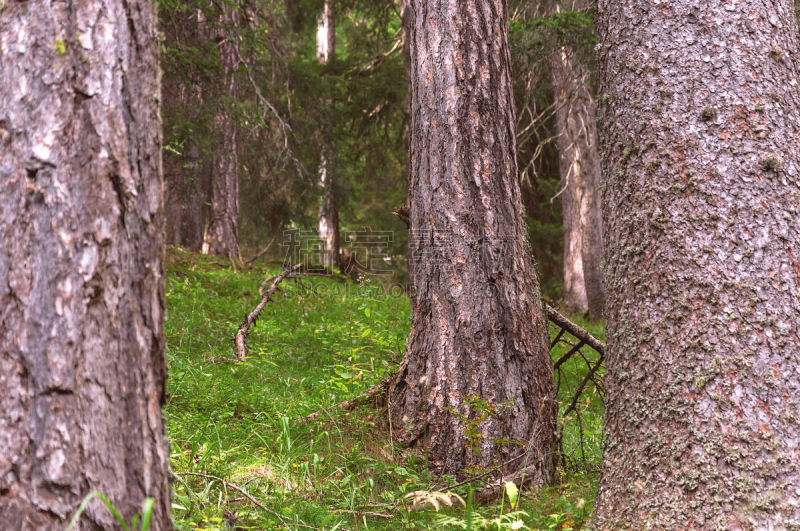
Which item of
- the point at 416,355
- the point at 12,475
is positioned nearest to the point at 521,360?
the point at 416,355

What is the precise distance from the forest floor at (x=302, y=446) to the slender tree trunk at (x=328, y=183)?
6.47m

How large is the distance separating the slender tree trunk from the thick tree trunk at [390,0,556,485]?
29.0 feet

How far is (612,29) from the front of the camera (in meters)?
2.95

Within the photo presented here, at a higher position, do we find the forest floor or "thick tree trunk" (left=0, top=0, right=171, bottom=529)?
"thick tree trunk" (left=0, top=0, right=171, bottom=529)

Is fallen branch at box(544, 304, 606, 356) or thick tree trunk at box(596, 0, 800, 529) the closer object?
thick tree trunk at box(596, 0, 800, 529)

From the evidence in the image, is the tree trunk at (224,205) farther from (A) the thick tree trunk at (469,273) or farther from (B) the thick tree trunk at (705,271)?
(B) the thick tree trunk at (705,271)

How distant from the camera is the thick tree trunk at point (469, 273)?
3.51 meters

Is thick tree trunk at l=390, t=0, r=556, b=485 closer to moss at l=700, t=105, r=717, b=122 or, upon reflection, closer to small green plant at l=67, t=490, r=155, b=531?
moss at l=700, t=105, r=717, b=122

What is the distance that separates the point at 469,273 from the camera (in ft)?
11.9

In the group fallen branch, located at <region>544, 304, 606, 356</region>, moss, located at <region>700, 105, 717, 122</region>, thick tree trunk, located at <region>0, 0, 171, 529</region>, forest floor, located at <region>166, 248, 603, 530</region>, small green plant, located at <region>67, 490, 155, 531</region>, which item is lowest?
forest floor, located at <region>166, 248, 603, 530</region>

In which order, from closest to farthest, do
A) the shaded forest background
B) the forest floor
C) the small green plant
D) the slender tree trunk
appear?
the small green plant < the forest floor < the shaded forest background < the slender tree trunk

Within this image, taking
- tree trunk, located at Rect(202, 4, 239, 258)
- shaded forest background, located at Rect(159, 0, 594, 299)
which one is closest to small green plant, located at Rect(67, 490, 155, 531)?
shaded forest background, located at Rect(159, 0, 594, 299)

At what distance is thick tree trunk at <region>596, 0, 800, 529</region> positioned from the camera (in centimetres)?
242

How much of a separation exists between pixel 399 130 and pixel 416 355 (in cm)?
1090
